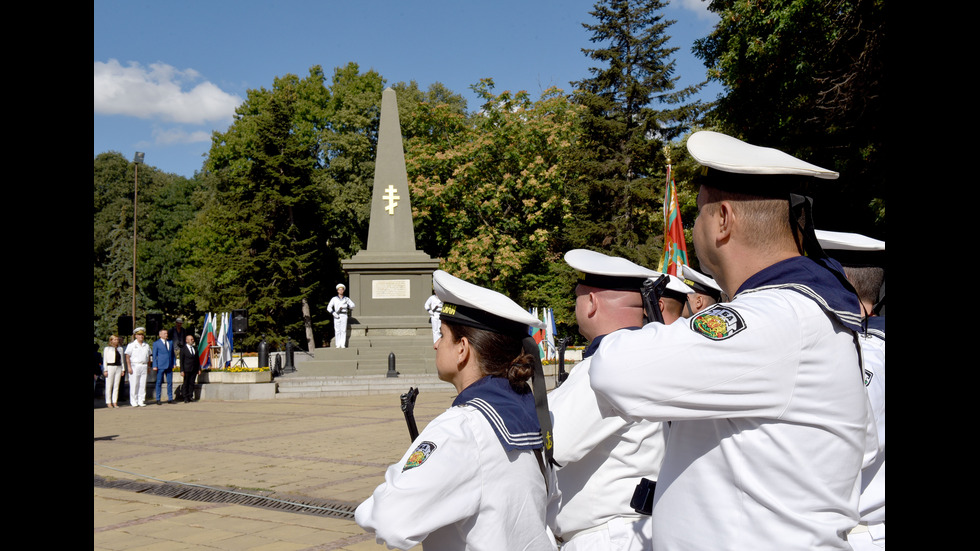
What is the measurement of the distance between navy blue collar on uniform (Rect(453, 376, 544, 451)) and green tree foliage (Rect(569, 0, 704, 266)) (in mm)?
35096

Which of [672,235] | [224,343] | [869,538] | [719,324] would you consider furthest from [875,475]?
[224,343]

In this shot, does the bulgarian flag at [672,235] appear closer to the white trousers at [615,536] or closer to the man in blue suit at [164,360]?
the white trousers at [615,536]

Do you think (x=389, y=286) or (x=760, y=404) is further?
(x=389, y=286)

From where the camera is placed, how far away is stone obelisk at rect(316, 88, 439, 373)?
25.8 metres

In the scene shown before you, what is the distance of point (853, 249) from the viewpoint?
11.2 ft

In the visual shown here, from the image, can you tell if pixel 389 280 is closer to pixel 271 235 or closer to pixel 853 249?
pixel 271 235

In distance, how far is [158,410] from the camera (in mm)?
19328

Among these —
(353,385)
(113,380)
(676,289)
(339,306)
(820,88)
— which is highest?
(820,88)

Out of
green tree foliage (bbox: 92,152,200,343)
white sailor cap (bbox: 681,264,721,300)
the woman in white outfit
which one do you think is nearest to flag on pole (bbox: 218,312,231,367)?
the woman in white outfit

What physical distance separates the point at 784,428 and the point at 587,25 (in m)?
40.0

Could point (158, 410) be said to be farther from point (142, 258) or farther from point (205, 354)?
point (142, 258)

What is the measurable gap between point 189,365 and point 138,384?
4.16 ft
